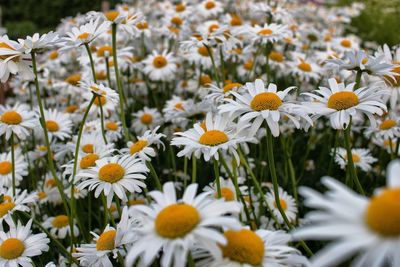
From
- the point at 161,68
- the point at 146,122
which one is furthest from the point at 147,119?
the point at 161,68

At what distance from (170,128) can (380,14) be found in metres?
5.81

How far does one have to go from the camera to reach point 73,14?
6746 mm

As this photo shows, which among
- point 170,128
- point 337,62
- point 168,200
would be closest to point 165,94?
point 170,128

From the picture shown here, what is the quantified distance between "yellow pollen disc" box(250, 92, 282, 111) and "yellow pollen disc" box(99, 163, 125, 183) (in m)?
0.51

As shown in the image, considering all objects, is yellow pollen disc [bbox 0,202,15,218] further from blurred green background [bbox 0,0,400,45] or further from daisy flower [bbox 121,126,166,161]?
blurred green background [bbox 0,0,400,45]

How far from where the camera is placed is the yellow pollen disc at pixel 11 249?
164cm

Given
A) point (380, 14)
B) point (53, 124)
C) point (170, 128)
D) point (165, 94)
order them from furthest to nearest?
point (380, 14), point (165, 94), point (170, 128), point (53, 124)

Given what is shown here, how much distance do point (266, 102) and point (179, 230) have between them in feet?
2.09

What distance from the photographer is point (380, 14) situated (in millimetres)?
7410

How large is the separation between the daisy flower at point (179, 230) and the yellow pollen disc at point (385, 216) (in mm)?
329

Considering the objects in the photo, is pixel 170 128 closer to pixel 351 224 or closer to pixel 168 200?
pixel 168 200

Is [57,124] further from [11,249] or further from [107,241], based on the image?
[107,241]

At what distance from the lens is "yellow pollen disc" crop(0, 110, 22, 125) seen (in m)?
2.18

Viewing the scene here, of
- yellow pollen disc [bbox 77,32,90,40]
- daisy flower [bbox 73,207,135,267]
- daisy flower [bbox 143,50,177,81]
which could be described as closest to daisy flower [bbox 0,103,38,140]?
yellow pollen disc [bbox 77,32,90,40]
